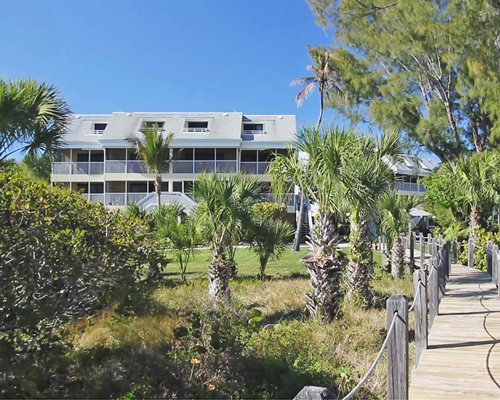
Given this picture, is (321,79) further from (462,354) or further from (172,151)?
(462,354)

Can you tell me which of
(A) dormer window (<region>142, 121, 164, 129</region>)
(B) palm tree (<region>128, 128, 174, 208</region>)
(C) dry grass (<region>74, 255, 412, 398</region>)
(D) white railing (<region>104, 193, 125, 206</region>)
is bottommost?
(C) dry grass (<region>74, 255, 412, 398</region>)

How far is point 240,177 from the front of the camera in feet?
35.8

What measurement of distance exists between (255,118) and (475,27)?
22233 millimetres

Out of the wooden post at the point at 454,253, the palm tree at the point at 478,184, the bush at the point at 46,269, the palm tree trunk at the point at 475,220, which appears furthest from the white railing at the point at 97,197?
the bush at the point at 46,269

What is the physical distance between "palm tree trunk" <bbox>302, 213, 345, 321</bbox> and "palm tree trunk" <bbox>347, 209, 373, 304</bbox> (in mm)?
1446

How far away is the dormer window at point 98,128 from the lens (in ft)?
122

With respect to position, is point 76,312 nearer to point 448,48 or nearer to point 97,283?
point 97,283

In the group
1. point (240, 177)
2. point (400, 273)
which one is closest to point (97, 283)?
point (240, 177)

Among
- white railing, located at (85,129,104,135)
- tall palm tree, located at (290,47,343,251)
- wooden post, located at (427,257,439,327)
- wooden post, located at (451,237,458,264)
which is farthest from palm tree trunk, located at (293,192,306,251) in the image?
wooden post, located at (427,257,439,327)

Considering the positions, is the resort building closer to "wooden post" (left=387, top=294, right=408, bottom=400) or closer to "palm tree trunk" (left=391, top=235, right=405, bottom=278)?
"palm tree trunk" (left=391, top=235, right=405, bottom=278)

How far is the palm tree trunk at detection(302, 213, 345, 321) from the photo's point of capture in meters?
8.87

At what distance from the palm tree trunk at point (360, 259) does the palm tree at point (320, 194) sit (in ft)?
4.36

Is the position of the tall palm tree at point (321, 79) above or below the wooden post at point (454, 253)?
above

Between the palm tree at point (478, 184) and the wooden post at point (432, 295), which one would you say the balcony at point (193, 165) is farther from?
the wooden post at point (432, 295)
